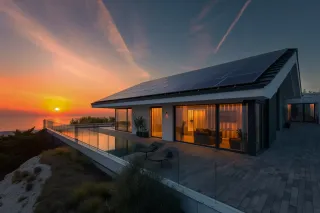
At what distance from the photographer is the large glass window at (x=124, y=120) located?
48.9ft

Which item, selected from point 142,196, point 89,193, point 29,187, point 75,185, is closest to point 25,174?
point 29,187

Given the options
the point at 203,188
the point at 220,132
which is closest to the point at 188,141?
the point at 220,132

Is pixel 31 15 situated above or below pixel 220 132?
above

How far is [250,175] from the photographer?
188 inches

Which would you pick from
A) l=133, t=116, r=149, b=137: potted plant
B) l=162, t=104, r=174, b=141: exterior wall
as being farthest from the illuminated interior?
l=133, t=116, r=149, b=137: potted plant

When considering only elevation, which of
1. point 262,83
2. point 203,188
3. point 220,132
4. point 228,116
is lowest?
point 203,188

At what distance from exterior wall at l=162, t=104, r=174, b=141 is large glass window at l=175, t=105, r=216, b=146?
0.33 m

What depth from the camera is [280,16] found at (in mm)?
10492

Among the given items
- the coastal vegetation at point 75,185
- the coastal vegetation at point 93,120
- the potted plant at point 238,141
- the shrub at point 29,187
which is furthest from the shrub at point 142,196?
the coastal vegetation at point 93,120

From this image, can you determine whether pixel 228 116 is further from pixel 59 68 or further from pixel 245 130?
pixel 59 68

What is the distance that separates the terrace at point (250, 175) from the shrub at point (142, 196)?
1.96 feet

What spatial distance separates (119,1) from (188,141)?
9.00 m

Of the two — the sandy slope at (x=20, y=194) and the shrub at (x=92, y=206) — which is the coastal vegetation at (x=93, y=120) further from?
the shrub at (x=92, y=206)

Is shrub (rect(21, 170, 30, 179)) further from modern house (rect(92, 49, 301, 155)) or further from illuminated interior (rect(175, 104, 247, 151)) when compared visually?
illuminated interior (rect(175, 104, 247, 151))
